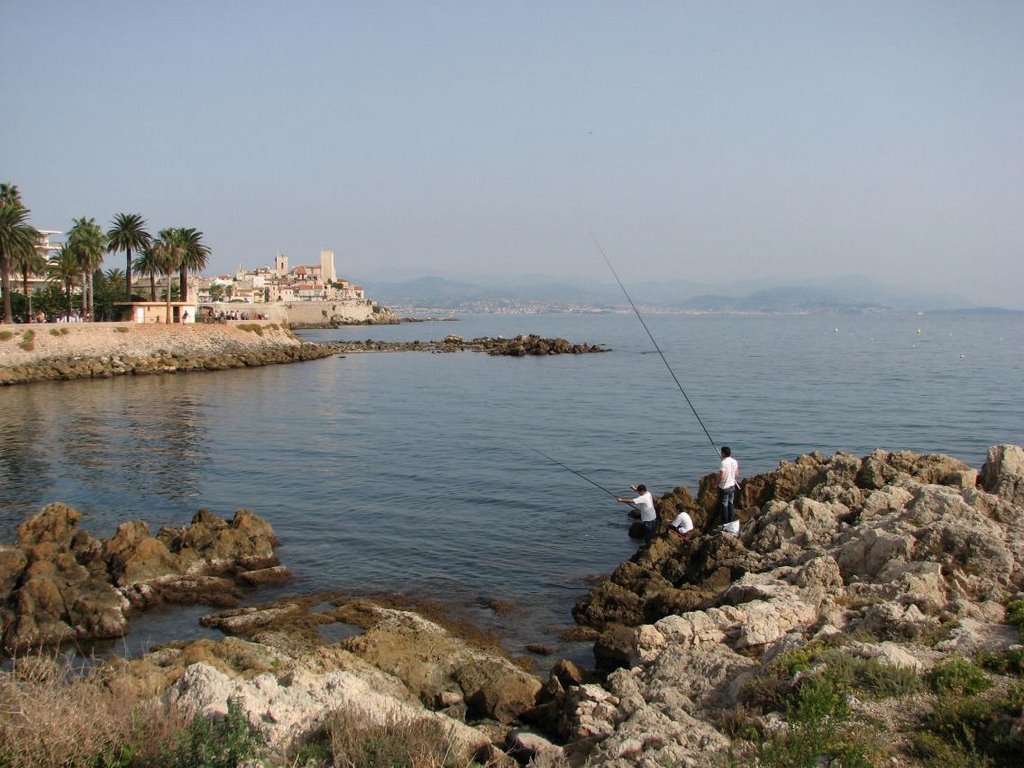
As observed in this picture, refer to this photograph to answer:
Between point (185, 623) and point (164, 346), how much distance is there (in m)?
52.0

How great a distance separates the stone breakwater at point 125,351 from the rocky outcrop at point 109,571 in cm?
3837

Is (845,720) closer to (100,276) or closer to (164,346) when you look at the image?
(164,346)

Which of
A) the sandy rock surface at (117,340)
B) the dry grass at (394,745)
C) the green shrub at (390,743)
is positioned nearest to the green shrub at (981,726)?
the dry grass at (394,745)

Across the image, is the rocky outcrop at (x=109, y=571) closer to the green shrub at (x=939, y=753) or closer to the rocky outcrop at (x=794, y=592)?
the rocky outcrop at (x=794, y=592)

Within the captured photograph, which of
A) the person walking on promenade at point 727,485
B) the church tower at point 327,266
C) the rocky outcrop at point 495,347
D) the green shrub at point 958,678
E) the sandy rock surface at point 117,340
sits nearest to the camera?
the green shrub at point 958,678

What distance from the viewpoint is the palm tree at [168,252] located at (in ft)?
232

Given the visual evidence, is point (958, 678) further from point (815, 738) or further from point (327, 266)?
point (327, 266)

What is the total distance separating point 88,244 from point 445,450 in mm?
47644

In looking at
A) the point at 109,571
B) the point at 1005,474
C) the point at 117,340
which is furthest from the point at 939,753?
the point at 117,340

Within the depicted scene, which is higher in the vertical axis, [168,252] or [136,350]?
[168,252]

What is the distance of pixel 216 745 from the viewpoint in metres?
6.71

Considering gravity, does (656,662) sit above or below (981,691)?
below

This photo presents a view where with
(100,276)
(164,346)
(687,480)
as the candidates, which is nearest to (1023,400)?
(687,480)

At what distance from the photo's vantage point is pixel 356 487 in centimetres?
2408
